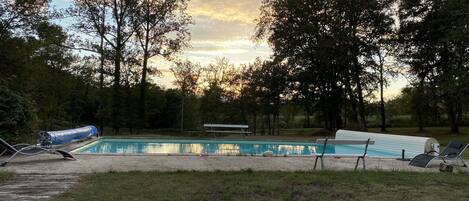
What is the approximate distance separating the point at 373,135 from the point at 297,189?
955 centimetres

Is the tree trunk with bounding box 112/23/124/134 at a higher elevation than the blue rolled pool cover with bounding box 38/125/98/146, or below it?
higher

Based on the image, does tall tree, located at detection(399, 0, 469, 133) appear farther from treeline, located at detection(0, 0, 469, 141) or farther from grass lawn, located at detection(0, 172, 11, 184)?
grass lawn, located at detection(0, 172, 11, 184)

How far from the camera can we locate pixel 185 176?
271 inches

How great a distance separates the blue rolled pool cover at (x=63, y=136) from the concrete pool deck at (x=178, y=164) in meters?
1.93

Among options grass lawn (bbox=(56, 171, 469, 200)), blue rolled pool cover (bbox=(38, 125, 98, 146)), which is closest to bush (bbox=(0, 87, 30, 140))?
blue rolled pool cover (bbox=(38, 125, 98, 146))

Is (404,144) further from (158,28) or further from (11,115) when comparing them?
(158,28)

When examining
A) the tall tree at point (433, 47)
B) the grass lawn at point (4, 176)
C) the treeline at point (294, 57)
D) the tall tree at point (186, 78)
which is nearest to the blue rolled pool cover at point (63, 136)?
the grass lawn at point (4, 176)

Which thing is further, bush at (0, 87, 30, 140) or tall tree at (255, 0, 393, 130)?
tall tree at (255, 0, 393, 130)

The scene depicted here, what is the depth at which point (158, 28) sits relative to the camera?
2644 cm

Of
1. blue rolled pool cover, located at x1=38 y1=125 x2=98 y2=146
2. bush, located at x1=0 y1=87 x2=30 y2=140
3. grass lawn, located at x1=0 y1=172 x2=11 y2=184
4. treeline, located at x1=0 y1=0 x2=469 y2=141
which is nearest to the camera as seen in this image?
grass lawn, located at x1=0 y1=172 x2=11 y2=184

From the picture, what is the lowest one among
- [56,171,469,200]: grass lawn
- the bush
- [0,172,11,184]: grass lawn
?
[56,171,469,200]: grass lawn

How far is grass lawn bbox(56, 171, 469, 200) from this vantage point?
5.34 metres

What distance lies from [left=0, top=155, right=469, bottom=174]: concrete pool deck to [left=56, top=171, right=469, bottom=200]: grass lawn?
941 mm

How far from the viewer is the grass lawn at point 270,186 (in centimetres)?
534
